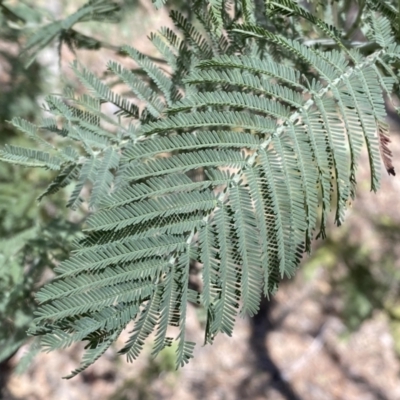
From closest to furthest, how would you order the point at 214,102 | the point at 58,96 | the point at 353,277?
1. the point at 214,102
2. the point at 58,96
3. the point at 353,277

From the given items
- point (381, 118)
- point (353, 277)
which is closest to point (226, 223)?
point (381, 118)

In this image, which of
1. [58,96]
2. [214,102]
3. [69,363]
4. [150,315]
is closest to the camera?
[150,315]

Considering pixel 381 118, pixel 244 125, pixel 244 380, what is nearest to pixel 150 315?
pixel 244 125

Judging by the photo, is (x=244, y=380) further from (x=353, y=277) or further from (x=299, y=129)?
(x=299, y=129)

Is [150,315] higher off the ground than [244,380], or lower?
higher

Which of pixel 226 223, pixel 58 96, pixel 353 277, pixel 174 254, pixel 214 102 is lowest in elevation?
pixel 353 277

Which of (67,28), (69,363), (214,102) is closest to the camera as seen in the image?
(214,102)

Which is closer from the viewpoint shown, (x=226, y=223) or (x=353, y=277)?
(x=226, y=223)

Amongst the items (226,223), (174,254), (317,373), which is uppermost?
(226,223)

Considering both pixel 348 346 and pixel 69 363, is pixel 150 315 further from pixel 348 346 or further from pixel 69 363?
pixel 348 346
